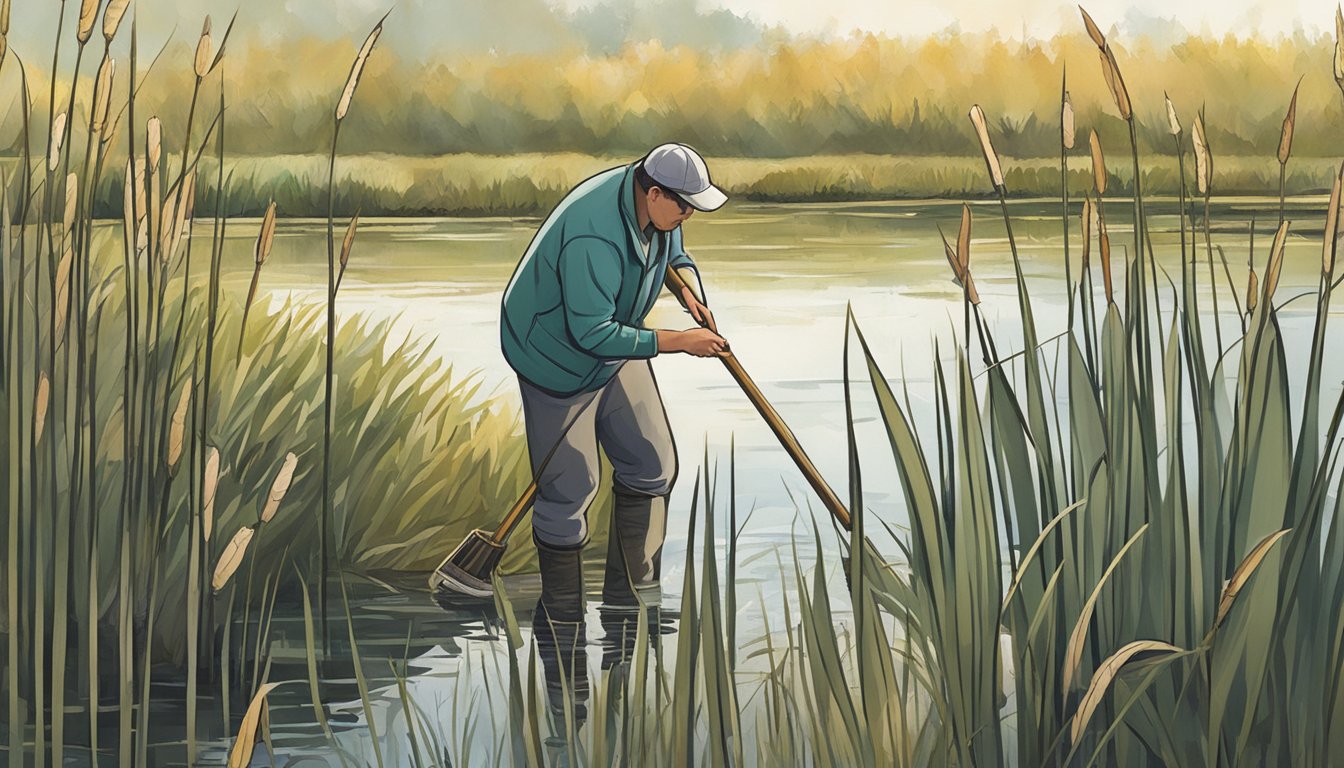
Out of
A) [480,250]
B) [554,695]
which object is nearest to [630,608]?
[554,695]

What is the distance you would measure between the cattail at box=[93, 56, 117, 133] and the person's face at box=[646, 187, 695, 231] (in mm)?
1486

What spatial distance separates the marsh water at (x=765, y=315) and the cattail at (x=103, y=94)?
1601mm

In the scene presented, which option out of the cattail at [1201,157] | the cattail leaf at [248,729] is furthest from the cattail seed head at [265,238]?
the cattail at [1201,157]

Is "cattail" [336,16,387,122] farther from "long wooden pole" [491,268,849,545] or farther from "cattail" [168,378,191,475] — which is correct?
"long wooden pole" [491,268,849,545]

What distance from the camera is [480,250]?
4227 millimetres

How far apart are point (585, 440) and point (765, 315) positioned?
739 mm

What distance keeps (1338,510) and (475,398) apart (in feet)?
9.34

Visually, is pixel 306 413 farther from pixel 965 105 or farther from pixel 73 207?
pixel 965 105

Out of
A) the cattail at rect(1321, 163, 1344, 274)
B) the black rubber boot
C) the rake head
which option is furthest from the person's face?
the cattail at rect(1321, 163, 1344, 274)

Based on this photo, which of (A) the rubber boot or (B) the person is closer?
(B) the person

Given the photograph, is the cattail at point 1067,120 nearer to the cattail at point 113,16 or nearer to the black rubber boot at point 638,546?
the cattail at point 113,16

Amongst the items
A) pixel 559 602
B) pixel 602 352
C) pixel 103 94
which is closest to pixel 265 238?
pixel 103 94

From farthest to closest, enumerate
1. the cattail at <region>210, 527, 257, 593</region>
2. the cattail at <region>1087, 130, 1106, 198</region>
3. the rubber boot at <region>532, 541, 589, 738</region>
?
the rubber boot at <region>532, 541, 589, 738</region> → the cattail at <region>1087, 130, 1106, 198</region> → the cattail at <region>210, 527, 257, 593</region>

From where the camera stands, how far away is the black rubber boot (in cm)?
364
